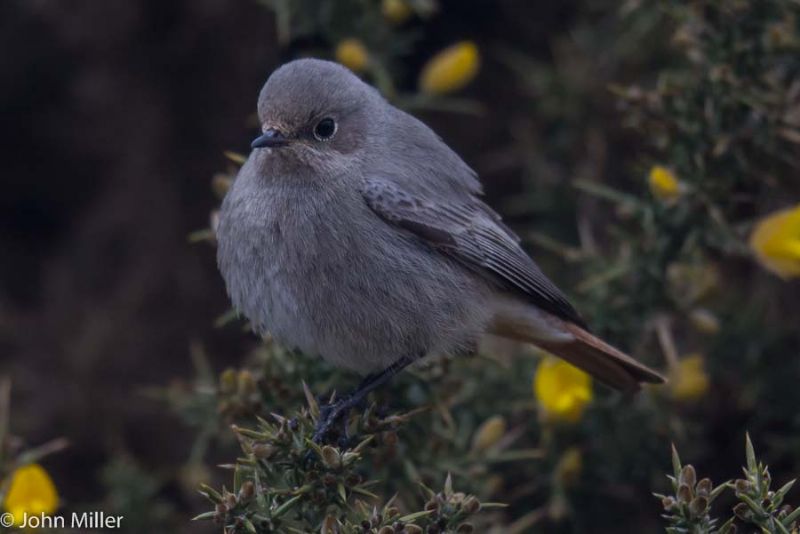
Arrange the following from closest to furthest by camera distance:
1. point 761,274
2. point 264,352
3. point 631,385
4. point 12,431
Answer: point 264,352
point 631,385
point 12,431
point 761,274

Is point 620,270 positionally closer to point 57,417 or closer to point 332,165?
point 332,165

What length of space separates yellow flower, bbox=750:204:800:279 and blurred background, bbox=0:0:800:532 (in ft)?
0.04

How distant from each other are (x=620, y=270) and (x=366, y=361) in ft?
3.55

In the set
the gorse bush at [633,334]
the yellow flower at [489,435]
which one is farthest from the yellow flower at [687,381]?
the yellow flower at [489,435]

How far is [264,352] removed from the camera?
4.07m

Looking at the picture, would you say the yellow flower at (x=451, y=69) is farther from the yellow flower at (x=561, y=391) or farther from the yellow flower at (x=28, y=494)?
the yellow flower at (x=28, y=494)

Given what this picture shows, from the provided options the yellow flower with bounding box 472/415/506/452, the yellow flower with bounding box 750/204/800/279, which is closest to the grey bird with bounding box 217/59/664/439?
the yellow flower with bounding box 472/415/506/452

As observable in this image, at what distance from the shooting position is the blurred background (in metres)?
4.30

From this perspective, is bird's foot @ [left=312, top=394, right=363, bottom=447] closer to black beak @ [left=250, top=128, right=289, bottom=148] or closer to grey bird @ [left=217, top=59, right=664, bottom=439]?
grey bird @ [left=217, top=59, right=664, bottom=439]

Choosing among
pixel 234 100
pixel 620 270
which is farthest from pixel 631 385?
pixel 234 100

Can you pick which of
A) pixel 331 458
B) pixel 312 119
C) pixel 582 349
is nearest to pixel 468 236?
pixel 582 349

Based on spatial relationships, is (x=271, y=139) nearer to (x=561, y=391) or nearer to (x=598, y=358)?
(x=561, y=391)

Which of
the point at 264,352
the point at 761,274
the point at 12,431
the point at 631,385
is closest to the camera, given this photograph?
the point at 264,352

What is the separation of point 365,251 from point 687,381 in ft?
4.80
